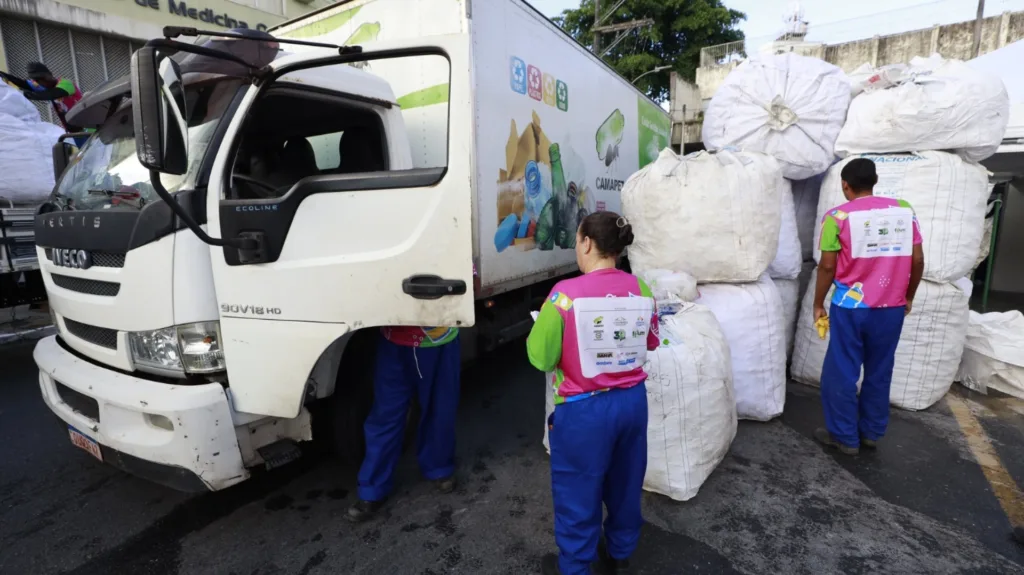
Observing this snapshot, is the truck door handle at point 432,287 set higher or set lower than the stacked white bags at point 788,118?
lower

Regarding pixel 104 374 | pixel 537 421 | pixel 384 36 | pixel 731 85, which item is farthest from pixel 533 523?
pixel 731 85

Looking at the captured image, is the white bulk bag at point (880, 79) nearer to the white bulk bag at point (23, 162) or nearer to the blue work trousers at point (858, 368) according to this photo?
the blue work trousers at point (858, 368)

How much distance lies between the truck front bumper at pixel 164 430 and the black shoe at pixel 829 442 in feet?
10.6

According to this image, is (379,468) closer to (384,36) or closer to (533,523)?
(533,523)

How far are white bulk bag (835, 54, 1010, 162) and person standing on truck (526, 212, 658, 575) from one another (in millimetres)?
3000

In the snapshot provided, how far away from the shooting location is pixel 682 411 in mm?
2607

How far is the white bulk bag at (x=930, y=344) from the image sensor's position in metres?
3.64

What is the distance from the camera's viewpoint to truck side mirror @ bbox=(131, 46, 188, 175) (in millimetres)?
1691

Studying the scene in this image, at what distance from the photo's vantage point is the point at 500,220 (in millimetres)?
3096

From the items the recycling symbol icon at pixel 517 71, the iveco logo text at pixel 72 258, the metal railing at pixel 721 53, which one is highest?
the metal railing at pixel 721 53

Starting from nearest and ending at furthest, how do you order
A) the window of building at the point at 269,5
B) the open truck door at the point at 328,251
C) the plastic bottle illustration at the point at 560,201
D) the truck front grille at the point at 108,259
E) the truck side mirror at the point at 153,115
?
the truck side mirror at the point at 153,115
the open truck door at the point at 328,251
the truck front grille at the point at 108,259
the plastic bottle illustration at the point at 560,201
the window of building at the point at 269,5

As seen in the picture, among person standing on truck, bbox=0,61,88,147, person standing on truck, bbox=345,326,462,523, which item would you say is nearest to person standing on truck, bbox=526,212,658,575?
person standing on truck, bbox=345,326,462,523

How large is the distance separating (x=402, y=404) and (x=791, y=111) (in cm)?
345

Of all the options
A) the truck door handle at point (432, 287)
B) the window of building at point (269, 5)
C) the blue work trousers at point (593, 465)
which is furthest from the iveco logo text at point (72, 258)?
the window of building at point (269, 5)
